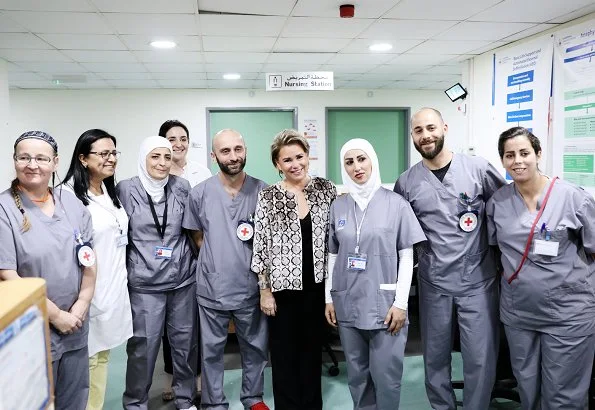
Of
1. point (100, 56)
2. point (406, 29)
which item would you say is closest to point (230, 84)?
point (100, 56)

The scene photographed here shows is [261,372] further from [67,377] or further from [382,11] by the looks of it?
[382,11]

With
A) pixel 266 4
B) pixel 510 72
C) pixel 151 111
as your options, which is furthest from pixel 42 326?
pixel 151 111

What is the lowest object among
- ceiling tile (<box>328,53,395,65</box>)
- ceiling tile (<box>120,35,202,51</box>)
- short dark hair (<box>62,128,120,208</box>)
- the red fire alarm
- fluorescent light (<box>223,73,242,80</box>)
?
short dark hair (<box>62,128,120,208</box>)

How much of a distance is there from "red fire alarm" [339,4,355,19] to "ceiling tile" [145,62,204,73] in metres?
2.00

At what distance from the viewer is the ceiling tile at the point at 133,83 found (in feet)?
17.4

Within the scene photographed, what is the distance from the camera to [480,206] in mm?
2082

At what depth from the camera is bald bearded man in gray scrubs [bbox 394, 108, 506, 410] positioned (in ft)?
6.71

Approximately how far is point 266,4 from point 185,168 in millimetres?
1254

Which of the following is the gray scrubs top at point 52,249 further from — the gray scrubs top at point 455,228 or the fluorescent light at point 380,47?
the fluorescent light at point 380,47

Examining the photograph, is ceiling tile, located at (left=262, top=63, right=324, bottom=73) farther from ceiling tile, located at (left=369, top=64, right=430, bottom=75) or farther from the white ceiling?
ceiling tile, located at (left=369, top=64, right=430, bottom=75)

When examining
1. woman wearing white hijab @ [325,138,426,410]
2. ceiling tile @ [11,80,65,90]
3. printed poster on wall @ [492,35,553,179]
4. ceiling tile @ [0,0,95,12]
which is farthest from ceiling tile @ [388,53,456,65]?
ceiling tile @ [11,80,65,90]

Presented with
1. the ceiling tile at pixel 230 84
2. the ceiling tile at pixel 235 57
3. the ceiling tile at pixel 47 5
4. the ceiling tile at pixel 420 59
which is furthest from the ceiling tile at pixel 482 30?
the ceiling tile at pixel 230 84

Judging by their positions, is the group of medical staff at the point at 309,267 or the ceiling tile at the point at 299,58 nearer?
the group of medical staff at the point at 309,267

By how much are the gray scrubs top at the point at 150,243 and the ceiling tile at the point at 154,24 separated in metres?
1.17
